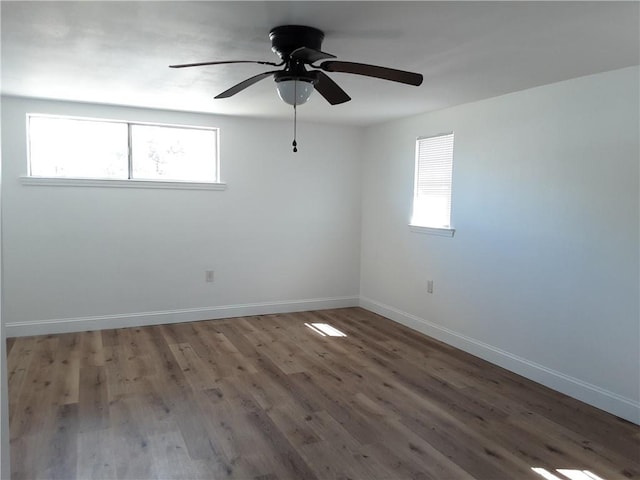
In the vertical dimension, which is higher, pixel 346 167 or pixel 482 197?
pixel 346 167

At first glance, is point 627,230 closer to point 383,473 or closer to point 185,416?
point 383,473

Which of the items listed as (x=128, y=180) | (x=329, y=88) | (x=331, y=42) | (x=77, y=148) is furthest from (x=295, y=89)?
(x=77, y=148)

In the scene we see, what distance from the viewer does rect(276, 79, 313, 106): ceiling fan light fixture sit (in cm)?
238

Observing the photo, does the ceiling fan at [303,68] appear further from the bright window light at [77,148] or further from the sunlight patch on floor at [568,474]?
the bright window light at [77,148]

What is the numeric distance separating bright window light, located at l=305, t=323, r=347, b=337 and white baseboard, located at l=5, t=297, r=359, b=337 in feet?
1.93

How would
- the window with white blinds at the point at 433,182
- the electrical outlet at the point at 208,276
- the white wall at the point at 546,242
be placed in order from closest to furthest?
the white wall at the point at 546,242
the window with white blinds at the point at 433,182
the electrical outlet at the point at 208,276

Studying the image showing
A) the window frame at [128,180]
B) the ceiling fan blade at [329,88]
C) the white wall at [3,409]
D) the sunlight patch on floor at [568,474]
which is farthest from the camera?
the window frame at [128,180]

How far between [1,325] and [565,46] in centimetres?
279

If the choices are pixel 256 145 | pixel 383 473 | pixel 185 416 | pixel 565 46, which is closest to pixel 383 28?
pixel 565 46

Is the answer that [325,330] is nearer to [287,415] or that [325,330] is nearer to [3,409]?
[287,415]

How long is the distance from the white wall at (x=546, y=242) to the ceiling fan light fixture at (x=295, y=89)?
76.1 inches

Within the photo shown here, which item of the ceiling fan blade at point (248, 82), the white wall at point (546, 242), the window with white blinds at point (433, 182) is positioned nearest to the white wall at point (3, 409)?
the ceiling fan blade at point (248, 82)

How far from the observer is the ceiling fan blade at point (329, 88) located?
2.42 m

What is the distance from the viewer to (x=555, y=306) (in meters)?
3.32
